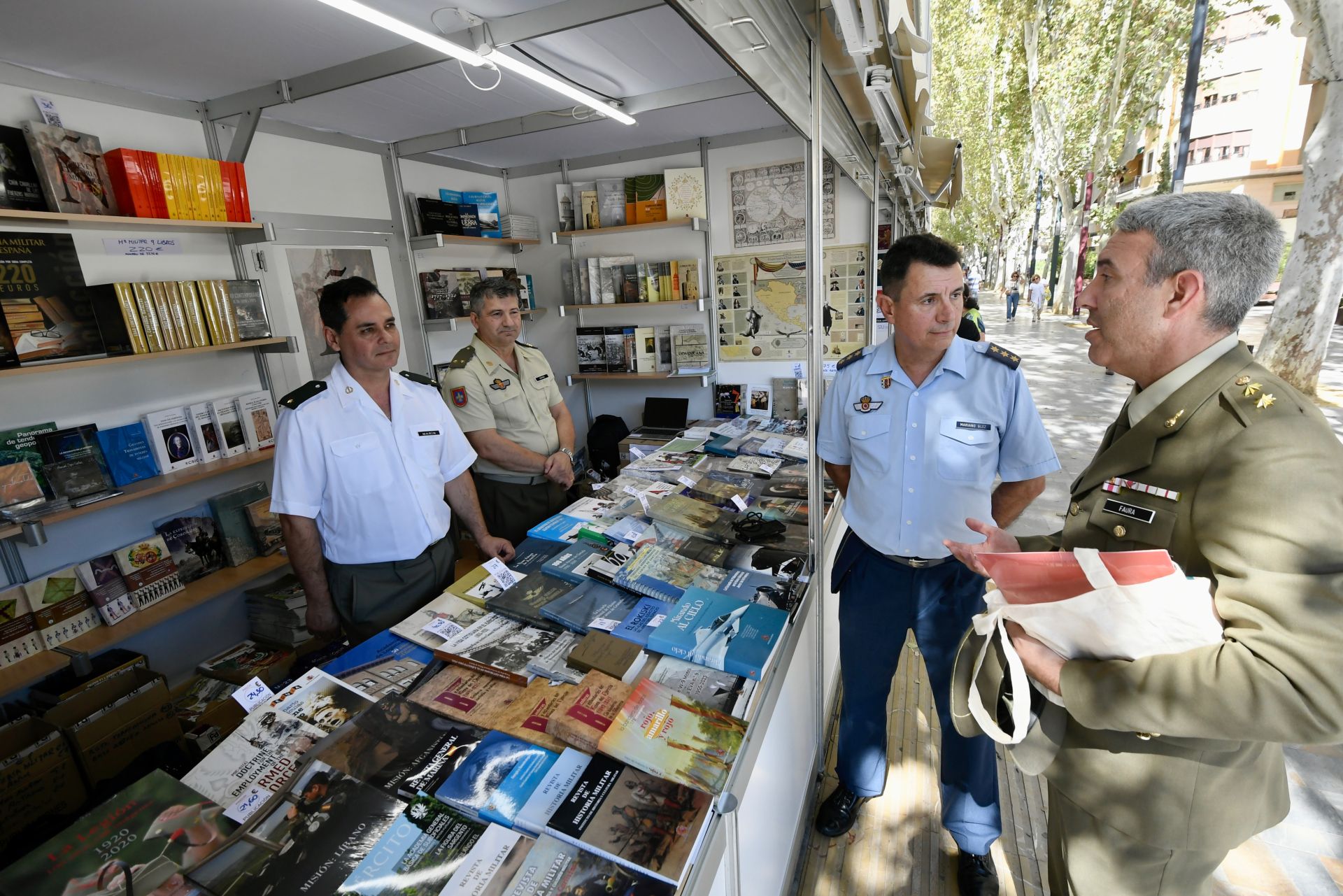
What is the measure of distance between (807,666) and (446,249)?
13.0 feet

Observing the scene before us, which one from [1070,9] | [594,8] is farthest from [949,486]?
[1070,9]

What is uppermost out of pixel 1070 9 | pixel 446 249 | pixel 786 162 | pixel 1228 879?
pixel 1070 9

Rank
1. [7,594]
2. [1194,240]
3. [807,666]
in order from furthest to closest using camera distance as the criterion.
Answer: [7,594] → [807,666] → [1194,240]

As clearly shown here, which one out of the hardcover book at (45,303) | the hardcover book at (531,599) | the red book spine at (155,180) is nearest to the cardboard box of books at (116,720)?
the hardcover book at (45,303)

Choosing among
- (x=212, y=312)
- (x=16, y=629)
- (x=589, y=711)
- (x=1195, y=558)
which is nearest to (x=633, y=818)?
(x=589, y=711)

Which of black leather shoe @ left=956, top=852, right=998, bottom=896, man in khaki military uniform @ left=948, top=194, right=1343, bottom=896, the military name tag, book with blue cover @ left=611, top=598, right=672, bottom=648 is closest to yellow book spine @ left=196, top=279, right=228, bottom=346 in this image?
book with blue cover @ left=611, top=598, right=672, bottom=648

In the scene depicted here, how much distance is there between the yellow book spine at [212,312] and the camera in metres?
2.80

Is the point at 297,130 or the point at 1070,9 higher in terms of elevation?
the point at 1070,9

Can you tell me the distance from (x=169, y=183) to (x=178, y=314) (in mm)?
573

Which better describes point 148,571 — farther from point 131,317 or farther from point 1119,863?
point 1119,863

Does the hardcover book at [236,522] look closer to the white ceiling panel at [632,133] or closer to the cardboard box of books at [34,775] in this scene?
the cardboard box of books at [34,775]

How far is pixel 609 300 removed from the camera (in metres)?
4.67

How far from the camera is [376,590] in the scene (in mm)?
2146

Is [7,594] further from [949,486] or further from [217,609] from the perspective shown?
[949,486]
